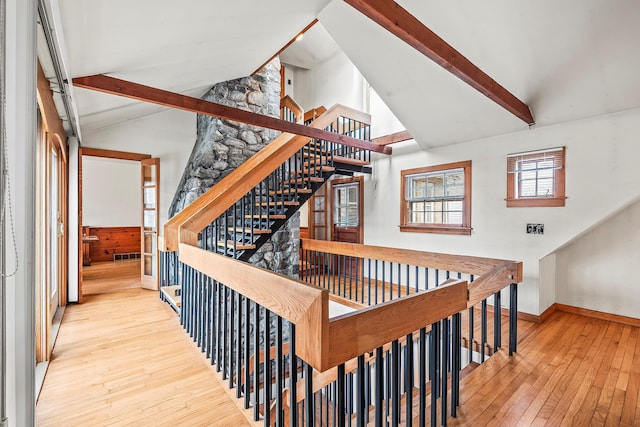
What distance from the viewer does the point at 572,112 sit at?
10.4ft

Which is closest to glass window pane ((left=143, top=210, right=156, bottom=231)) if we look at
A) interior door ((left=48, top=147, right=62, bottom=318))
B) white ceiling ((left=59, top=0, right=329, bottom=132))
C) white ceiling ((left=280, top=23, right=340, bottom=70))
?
interior door ((left=48, top=147, right=62, bottom=318))

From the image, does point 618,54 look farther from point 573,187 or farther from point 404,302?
point 404,302

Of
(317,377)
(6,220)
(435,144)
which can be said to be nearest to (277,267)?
(317,377)

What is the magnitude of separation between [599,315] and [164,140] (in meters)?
6.48

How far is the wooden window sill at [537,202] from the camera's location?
3.33m

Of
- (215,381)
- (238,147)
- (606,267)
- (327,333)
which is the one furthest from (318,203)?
(327,333)

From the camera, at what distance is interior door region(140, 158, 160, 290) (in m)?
4.72

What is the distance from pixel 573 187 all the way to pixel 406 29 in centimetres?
265

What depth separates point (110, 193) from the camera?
7988 mm

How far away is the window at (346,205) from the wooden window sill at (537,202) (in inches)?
106

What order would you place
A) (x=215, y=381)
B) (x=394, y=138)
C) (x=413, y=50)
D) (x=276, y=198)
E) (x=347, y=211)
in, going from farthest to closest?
(x=347, y=211), (x=394, y=138), (x=276, y=198), (x=413, y=50), (x=215, y=381)

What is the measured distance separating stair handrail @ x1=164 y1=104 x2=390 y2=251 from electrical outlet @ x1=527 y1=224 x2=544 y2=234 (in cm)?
242

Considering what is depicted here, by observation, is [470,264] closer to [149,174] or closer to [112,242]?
[149,174]

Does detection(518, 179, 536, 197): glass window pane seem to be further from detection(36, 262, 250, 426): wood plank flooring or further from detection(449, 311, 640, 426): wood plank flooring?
detection(36, 262, 250, 426): wood plank flooring
